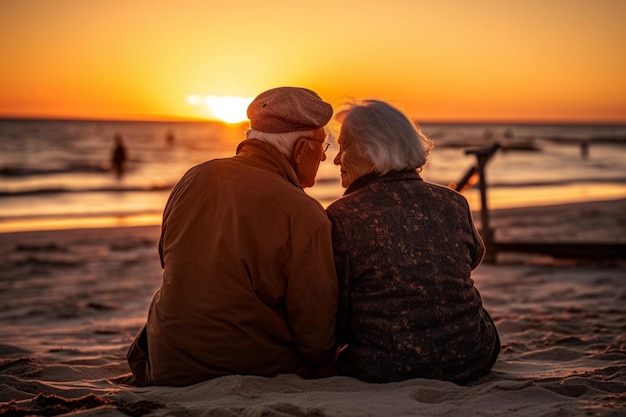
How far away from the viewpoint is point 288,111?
3.28 m

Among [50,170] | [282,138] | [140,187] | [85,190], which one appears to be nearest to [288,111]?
[282,138]

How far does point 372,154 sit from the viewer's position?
3.30m

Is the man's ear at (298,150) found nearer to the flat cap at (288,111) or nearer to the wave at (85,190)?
the flat cap at (288,111)

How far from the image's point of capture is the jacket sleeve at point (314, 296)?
3092mm

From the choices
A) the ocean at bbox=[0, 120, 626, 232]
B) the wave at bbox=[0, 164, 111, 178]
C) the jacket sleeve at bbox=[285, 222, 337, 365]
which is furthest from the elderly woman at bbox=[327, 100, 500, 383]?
the wave at bbox=[0, 164, 111, 178]

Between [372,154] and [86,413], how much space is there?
5.36 ft

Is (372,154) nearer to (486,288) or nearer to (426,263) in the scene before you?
(426,263)

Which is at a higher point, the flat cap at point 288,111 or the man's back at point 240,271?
the flat cap at point 288,111

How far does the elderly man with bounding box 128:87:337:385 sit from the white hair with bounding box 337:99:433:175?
17 centimetres

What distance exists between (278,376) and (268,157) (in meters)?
1.02

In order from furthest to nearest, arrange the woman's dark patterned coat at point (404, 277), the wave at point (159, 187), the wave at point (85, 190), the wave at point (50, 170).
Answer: the wave at point (50, 170)
the wave at point (159, 187)
the wave at point (85, 190)
the woman's dark patterned coat at point (404, 277)

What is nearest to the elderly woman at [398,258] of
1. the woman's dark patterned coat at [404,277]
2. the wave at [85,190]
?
the woman's dark patterned coat at [404,277]

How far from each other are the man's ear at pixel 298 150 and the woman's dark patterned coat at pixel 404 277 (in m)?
0.29

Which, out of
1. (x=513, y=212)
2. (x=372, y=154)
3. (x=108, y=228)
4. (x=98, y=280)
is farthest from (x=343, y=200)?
(x=513, y=212)
